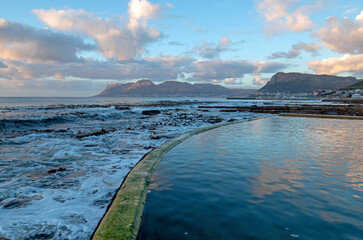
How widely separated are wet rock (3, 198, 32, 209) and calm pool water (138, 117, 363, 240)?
3.13 metres

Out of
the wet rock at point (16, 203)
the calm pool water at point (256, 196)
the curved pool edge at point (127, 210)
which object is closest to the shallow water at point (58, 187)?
the wet rock at point (16, 203)

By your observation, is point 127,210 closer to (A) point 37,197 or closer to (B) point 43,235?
(B) point 43,235

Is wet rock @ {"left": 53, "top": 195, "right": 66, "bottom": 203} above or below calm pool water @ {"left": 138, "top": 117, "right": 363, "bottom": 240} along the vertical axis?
below

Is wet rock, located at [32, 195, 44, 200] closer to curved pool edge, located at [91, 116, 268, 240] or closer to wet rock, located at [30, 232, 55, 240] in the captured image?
wet rock, located at [30, 232, 55, 240]

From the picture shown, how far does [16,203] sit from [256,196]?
6.04 meters

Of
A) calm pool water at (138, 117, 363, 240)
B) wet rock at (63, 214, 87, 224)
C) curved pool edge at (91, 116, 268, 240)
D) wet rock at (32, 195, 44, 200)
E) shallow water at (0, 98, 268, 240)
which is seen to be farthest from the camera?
wet rock at (32, 195, 44, 200)

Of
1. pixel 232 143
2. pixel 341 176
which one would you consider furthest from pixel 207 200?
pixel 232 143

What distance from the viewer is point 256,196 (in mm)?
5062

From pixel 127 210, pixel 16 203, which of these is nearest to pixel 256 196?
pixel 127 210

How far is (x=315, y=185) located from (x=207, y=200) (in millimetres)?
3198

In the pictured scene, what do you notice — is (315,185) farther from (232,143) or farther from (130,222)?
(232,143)

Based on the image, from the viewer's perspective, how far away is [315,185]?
18.6 feet

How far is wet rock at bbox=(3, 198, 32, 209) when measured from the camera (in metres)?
4.97

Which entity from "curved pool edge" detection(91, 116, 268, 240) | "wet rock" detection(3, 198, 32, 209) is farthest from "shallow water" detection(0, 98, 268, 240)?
"curved pool edge" detection(91, 116, 268, 240)
